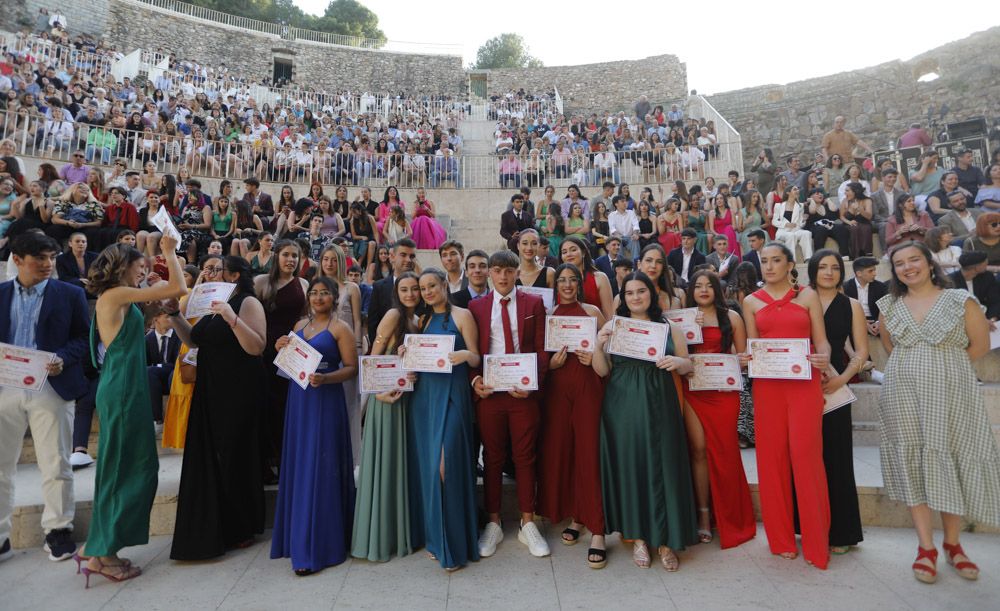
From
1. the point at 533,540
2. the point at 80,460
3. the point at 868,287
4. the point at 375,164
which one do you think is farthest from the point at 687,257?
the point at 375,164

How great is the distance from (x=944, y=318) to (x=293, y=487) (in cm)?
391

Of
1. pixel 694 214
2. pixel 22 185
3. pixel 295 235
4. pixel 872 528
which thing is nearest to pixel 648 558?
pixel 872 528

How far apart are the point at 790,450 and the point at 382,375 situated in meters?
2.49

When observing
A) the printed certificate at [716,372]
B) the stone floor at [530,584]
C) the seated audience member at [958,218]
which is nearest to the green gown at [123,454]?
the stone floor at [530,584]

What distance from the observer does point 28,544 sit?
11.5ft

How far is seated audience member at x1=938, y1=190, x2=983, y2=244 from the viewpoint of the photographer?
22.5ft

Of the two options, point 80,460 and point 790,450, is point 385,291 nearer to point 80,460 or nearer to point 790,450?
point 80,460

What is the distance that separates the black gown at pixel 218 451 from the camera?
3.19 metres

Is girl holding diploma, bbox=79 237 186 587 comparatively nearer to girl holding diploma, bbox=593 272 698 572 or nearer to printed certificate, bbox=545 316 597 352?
printed certificate, bbox=545 316 597 352

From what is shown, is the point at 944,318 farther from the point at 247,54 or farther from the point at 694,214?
the point at 247,54

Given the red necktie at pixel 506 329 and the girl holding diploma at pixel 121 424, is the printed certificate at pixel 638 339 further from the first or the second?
the girl holding diploma at pixel 121 424

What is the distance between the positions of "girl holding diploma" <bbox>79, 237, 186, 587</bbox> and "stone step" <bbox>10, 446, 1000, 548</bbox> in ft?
1.87

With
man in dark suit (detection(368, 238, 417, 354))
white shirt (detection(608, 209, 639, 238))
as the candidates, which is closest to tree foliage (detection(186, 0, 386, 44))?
white shirt (detection(608, 209, 639, 238))

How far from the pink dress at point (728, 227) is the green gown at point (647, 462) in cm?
561
